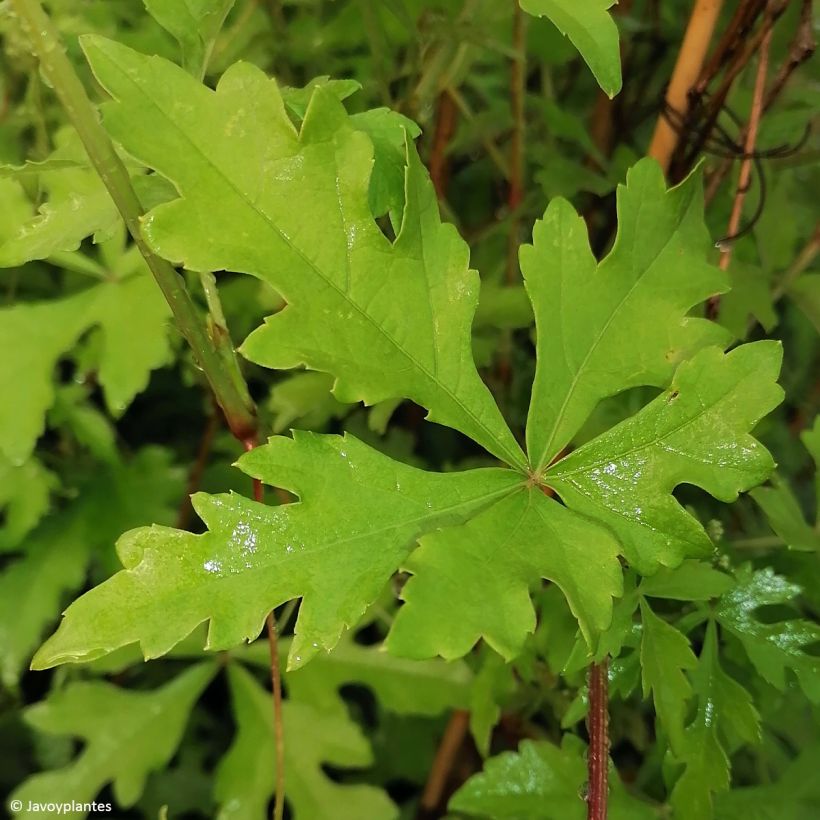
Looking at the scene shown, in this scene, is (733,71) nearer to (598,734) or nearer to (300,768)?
(598,734)

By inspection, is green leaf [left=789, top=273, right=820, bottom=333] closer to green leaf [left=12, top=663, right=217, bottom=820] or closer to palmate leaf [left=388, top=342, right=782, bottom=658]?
palmate leaf [left=388, top=342, right=782, bottom=658]

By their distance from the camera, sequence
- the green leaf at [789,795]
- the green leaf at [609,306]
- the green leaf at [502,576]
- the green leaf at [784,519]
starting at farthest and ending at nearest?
1. the green leaf at [789,795]
2. the green leaf at [784,519]
3. the green leaf at [609,306]
4. the green leaf at [502,576]

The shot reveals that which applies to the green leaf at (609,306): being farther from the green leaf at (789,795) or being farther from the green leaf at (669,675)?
the green leaf at (789,795)

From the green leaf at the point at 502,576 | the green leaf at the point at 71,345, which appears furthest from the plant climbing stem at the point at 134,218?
the green leaf at the point at 71,345

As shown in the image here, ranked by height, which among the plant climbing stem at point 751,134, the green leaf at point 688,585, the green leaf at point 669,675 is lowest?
the green leaf at point 669,675

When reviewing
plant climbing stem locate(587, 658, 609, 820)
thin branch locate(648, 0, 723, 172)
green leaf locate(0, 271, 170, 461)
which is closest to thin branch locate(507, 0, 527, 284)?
thin branch locate(648, 0, 723, 172)

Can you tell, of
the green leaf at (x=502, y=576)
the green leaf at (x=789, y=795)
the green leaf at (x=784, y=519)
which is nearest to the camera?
the green leaf at (x=502, y=576)

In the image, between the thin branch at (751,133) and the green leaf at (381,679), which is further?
the green leaf at (381,679)

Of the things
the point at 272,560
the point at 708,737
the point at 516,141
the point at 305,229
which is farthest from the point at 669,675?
the point at 516,141
